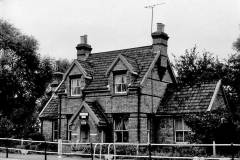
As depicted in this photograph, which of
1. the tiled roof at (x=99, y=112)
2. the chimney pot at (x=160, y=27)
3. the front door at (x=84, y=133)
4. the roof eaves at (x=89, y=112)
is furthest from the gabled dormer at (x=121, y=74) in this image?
the chimney pot at (x=160, y=27)

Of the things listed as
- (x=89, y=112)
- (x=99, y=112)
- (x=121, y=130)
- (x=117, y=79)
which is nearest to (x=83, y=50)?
(x=117, y=79)

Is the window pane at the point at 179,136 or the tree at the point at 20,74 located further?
the tree at the point at 20,74

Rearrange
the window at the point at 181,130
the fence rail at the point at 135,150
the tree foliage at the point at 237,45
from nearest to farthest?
the fence rail at the point at 135,150 → the window at the point at 181,130 → the tree foliage at the point at 237,45

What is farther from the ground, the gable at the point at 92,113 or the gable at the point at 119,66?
the gable at the point at 119,66

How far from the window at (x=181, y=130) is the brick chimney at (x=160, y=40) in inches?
228

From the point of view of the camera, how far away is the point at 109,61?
3519 cm

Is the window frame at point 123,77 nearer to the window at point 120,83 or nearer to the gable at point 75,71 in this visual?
the window at point 120,83

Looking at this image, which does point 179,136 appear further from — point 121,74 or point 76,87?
point 76,87

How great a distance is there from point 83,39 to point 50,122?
8.06 metres

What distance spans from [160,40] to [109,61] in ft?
15.4

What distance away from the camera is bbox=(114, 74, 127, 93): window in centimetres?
3138

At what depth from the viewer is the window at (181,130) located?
1192 inches

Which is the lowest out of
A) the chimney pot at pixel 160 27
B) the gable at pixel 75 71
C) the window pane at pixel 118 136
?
the window pane at pixel 118 136

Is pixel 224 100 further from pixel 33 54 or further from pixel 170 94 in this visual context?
pixel 33 54
